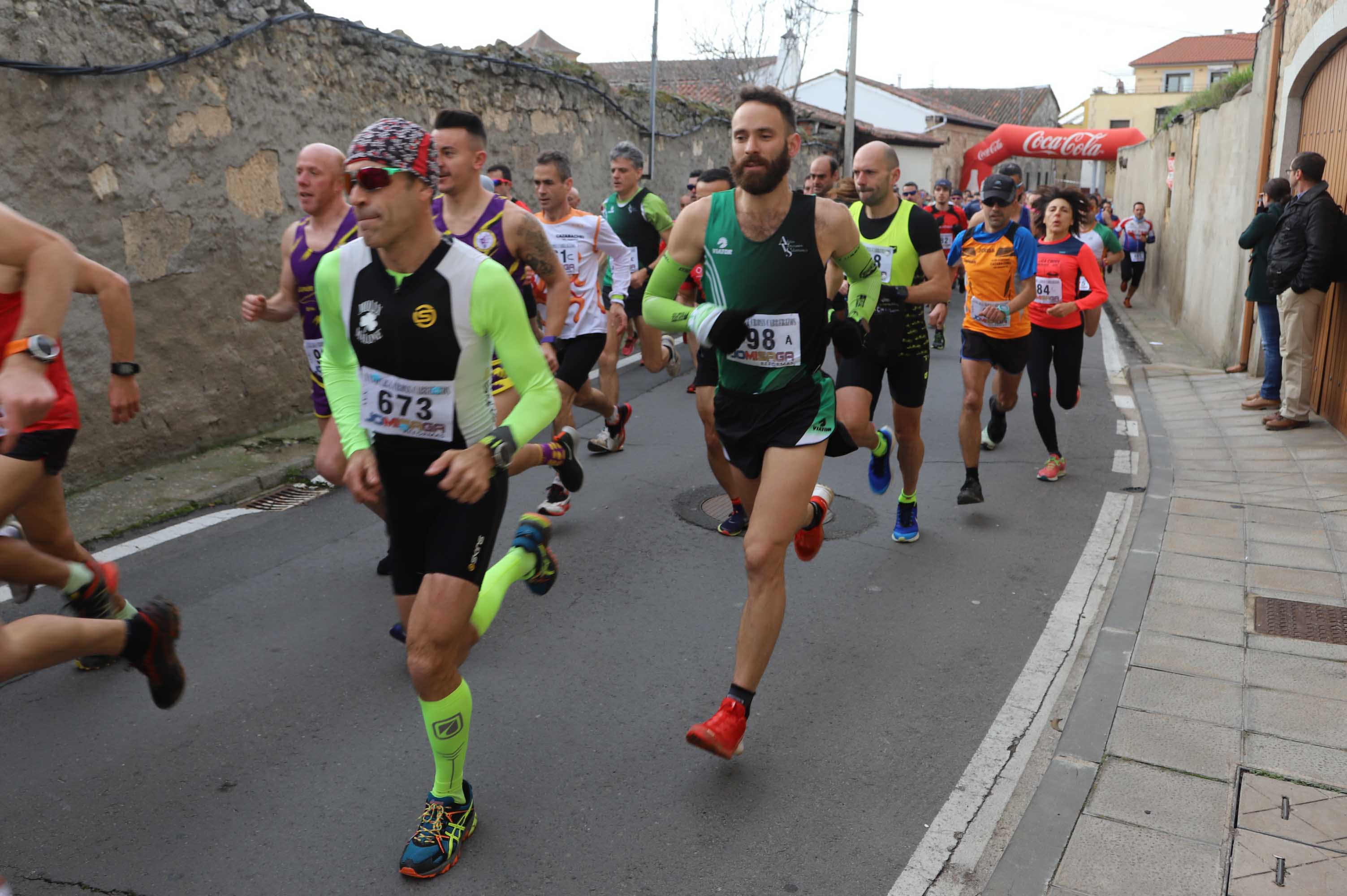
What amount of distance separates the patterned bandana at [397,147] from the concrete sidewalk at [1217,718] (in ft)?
8.58

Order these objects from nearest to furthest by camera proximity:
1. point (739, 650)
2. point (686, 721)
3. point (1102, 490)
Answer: point (739, 650)
point (686, 721)
point (1102, 490)

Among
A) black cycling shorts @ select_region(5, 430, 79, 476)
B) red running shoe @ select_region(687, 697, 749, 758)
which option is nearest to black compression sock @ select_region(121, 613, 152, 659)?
black cycling shorts @ select_region(5, 430, 79, 476)

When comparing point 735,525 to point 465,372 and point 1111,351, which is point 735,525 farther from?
point 1111,351

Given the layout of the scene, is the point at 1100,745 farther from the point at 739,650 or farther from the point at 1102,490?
the point at 1102,490

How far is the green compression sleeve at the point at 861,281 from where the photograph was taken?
4.21 meters

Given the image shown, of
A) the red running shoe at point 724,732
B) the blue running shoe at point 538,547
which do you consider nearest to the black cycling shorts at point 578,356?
the blue running shoe at point 538,547

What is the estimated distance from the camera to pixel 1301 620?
4996 millimetres

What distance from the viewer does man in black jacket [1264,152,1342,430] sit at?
28.0 ft

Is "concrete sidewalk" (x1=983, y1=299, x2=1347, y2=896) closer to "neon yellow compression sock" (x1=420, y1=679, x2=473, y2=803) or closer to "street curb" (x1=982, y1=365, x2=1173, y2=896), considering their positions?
"street curb" (x1=982, y1=365, x2=1173, y2=896)

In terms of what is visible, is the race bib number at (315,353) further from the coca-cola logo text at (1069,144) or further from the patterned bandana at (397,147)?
the coca-cola logo text at (1069,144)

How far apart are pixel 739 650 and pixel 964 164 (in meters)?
39.2

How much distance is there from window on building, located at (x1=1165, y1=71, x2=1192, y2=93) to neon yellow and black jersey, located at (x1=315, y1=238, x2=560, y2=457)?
309 feet

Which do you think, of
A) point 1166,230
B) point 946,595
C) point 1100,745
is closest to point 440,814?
point 1100,745

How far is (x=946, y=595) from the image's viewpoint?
5371mm
